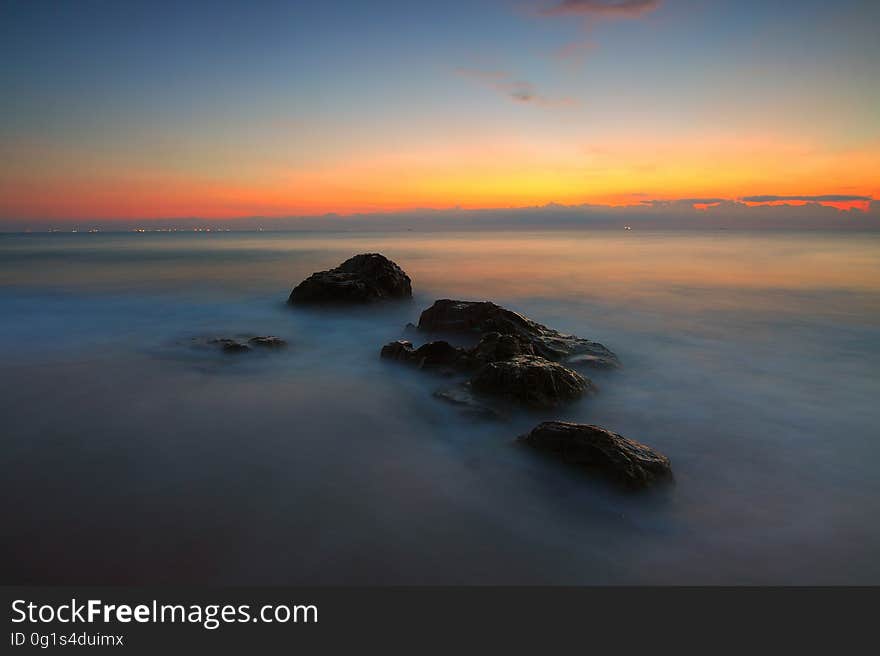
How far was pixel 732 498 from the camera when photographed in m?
4.06

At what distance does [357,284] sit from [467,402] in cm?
818

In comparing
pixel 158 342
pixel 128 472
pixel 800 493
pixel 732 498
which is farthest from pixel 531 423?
pixel 158 342

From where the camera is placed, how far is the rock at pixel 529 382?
5.65 m

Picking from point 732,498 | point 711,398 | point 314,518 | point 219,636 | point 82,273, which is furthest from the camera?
point 82,273

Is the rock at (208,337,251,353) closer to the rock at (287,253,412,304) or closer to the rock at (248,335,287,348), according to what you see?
the rock at (248,335,287,348)

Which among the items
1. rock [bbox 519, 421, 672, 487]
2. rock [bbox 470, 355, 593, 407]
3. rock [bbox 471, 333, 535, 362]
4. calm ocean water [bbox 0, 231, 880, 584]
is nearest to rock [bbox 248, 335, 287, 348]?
calm ocean water [bbox 0, 231, 880, 584]

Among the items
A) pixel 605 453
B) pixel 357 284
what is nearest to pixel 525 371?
pixel 605 453

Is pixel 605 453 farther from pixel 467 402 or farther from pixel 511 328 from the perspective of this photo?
pixel 511 328

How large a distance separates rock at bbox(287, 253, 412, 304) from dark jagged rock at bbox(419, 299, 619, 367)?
3.85 meters

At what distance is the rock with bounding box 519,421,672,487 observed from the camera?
404cm

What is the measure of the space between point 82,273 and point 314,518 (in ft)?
92.7

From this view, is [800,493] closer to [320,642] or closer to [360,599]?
[360,599]

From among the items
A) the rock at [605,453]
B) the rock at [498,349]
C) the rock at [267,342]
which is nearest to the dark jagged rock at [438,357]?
the rock at [498,349]

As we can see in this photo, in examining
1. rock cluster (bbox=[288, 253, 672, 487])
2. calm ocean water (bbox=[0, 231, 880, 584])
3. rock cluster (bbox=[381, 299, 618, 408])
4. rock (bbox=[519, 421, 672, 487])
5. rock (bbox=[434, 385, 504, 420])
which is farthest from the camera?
rock cluster (bbox=[381, 299, 618, 408])
